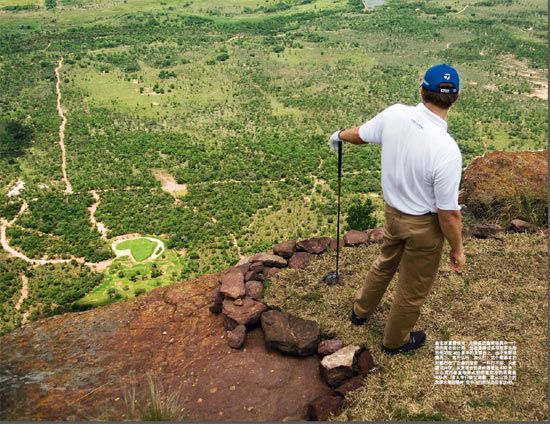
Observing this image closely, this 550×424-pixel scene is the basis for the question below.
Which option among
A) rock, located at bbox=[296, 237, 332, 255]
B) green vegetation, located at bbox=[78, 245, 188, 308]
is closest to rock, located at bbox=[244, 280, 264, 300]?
rock, located at bbox=[296, 237, 332, 255]

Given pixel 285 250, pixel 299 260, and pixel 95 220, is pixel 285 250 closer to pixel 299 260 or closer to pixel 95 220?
pixel 299 260

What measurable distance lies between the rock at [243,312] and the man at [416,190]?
56.4 inches

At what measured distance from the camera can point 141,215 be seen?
1980cm

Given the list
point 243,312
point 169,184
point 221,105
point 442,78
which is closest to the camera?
point 442,78

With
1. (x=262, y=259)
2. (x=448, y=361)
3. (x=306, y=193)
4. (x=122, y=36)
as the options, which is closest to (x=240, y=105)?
(x=306, y=193)

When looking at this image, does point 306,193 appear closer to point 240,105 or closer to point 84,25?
point 240,105

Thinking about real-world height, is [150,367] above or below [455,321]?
below

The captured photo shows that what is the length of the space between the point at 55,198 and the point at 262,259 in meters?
16.1

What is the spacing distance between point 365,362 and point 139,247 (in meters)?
13.5

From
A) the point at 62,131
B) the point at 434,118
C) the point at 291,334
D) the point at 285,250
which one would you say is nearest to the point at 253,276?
the point at 285,250

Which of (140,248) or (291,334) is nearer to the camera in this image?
(291,334)

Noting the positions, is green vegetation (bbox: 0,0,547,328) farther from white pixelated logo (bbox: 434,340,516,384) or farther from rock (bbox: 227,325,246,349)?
white pixelated logo (bbox: 434,340,516,384)

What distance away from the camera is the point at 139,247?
17891 mm

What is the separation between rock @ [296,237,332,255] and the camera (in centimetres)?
739
